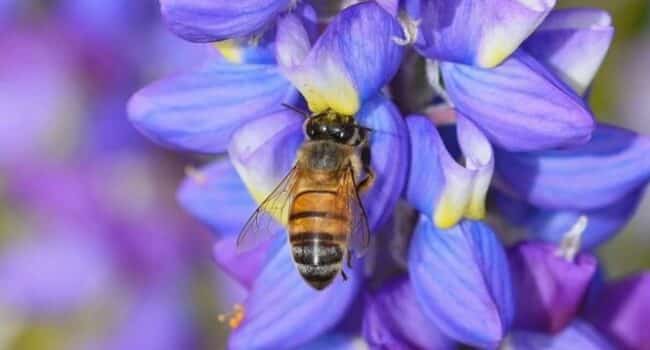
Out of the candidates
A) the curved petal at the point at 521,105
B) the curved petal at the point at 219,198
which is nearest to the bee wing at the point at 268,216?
the curved petal at the point at 219,198

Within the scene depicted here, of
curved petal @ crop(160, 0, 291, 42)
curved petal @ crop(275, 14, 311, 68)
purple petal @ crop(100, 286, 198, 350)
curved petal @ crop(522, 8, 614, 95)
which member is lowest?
purple petal @ crop(100, 286, 198, 350)

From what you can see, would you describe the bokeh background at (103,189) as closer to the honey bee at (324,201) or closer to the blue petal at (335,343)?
A: the blue petal at (335,343)

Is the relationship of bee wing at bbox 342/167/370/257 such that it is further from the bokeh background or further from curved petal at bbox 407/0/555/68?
the bokeh background

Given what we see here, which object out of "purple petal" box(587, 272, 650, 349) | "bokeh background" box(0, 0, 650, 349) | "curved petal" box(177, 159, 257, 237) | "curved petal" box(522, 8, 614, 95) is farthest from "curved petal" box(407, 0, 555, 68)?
"bokeh background" box(0, 0, 650, 349)

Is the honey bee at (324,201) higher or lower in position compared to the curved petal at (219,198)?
higher

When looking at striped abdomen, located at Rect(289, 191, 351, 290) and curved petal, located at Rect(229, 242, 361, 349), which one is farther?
curved petal, located at Rect(229, 242, 361, 349)

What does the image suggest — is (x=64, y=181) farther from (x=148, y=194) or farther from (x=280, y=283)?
(x=280, y=283)
